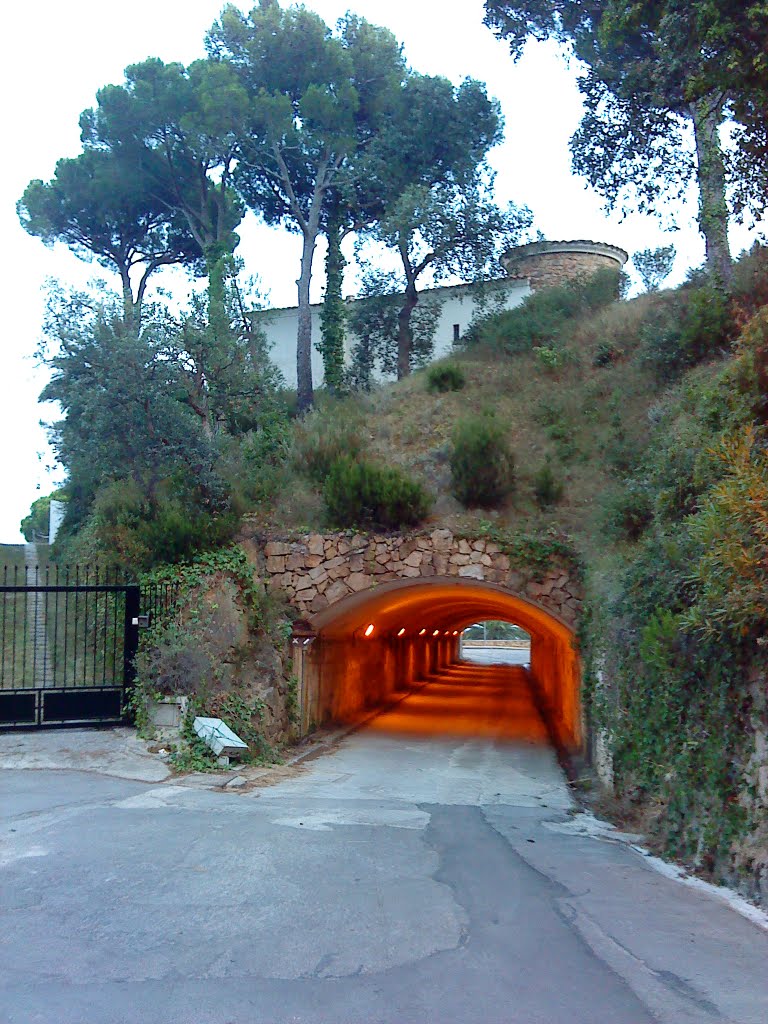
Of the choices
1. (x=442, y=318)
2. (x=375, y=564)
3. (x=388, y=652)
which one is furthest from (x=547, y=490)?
(x=442, y=318)

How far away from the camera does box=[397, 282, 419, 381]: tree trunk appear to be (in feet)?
98.2

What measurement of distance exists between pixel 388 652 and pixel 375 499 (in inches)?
462

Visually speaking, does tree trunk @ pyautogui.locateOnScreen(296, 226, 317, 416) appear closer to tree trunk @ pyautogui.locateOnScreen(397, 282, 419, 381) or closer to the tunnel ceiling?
tree trunk @ pyautogui.locateOnScreen(397, 282, 419, 381)

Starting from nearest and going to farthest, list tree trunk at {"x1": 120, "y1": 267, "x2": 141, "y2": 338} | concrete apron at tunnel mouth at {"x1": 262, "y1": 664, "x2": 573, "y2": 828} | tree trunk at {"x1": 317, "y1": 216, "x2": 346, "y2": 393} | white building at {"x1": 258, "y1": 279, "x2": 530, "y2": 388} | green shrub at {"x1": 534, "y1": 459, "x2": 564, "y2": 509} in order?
concrete apron at tunnel mouth at {"x1": 262, "y1": 664, "x2": 573, "y2": 828} → tree trunk at {"x1": 120, "y1": 267, "x2": 141, "y2": 338} → green shrub at {"x1": 534, "y1": 459, "x2": 564, "y2": 509} → tree trunk at {"x1": 317, "y1": 216, "x2": 346, "y2": 393} → white building at {"x1": 258, "y1": 279, "x2": 530, "y2": 388}

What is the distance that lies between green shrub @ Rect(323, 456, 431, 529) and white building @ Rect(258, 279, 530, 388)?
1354 cm

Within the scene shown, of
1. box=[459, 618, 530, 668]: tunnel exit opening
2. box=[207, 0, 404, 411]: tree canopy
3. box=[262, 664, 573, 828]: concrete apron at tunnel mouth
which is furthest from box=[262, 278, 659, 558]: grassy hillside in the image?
box=[459, 618, 530, 668]: tunnel exit opening

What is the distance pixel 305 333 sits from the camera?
29422mm

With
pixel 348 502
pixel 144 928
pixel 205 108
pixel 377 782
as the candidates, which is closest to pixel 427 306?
pixel 205 108

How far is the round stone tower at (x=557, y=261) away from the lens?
103 feet

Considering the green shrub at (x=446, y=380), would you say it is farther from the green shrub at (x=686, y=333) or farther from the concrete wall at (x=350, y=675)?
the concrete wall at (x=350, y=675)

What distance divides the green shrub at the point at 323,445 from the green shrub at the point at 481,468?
7.82ft

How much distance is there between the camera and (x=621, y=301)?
29.0 meters

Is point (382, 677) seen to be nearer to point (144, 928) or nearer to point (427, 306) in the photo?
point (427, 306)

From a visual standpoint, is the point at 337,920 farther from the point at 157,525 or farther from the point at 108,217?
the point at 108,217
